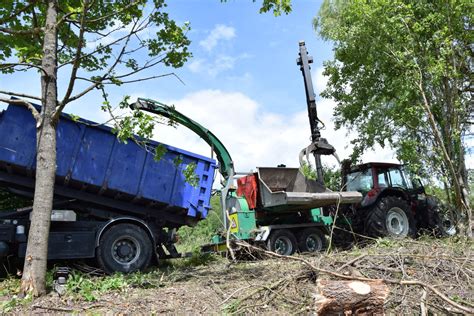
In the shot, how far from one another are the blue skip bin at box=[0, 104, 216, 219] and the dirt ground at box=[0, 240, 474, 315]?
1883mm

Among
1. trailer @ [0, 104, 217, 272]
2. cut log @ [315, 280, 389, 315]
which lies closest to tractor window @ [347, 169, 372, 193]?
trailer @ [0, 104, 217, 272]

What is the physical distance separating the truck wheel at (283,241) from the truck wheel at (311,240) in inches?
9.3

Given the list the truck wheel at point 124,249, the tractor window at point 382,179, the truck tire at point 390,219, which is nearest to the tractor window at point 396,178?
the tractor window at point 382,179

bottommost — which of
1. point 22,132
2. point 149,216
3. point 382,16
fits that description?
point 149,216

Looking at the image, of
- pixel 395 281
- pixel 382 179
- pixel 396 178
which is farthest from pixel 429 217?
pixel 395 281

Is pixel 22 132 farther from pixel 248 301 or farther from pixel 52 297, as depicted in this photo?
pixel 248 301

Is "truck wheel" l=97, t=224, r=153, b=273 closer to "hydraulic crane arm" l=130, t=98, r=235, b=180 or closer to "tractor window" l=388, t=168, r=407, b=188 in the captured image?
"hydraulic crane arm" l=130, t=98, r=235, b=180

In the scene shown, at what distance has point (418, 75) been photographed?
417 inches

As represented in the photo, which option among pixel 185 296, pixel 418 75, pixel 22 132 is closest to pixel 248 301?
pixel 185 296

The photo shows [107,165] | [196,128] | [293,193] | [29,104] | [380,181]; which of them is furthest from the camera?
[380,181]

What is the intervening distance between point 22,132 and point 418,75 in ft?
28.9

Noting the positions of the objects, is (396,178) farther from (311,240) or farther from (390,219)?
(311,240)

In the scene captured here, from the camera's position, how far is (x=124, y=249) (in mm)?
7816

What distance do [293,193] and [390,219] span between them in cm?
289
